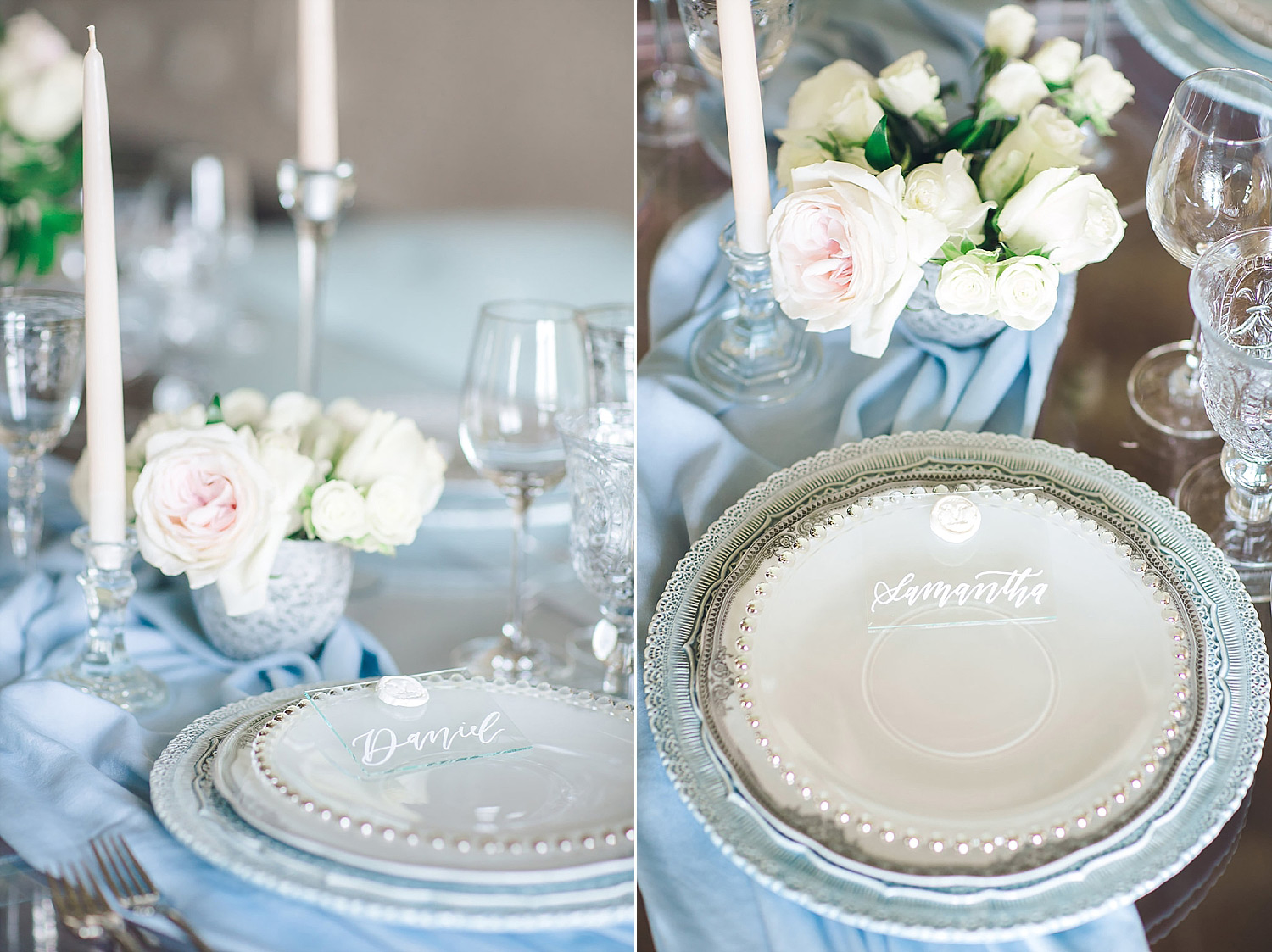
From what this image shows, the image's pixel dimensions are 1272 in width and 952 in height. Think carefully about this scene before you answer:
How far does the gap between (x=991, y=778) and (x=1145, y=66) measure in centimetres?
68

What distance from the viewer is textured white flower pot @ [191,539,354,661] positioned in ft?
1.84

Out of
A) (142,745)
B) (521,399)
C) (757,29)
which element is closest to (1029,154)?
(757,29)

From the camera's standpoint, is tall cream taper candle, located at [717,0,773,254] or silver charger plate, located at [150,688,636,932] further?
tall cream taper candle, located at [717,0,773,254]

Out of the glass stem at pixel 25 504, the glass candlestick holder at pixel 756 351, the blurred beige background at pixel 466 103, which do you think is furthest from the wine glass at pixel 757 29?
the blurred beige background at pixel 466 103

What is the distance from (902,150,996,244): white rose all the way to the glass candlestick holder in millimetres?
99

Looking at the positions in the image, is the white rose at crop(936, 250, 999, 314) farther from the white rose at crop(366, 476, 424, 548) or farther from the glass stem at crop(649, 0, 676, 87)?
the glass stem at crop(649, 0, 676, 87)

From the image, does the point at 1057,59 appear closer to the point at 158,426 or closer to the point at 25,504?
the point at 158,426

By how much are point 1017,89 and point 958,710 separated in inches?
15.7

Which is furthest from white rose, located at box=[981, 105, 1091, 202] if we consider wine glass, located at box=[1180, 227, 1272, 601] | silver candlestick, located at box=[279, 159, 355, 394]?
silver candlestick, located at box=[279, 159, 355, 394]

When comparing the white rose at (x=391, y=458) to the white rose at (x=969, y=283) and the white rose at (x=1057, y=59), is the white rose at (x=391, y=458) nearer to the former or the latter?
the white rose at (x=969, y=283)

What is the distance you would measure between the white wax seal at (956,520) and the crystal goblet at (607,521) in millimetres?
139

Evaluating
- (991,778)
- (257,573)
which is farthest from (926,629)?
(257,573)

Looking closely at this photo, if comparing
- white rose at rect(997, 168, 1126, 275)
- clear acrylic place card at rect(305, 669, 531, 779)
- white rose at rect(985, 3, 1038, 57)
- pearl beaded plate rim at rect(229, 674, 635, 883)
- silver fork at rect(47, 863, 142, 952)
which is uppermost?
white rose at rect(985, 3, 1038, 57)

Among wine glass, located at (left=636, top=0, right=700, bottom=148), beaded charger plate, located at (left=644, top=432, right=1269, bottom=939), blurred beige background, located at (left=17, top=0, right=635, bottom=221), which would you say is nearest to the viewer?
beaded charger plate, located at (left=644, top=432, right=1269, bottom=939)
